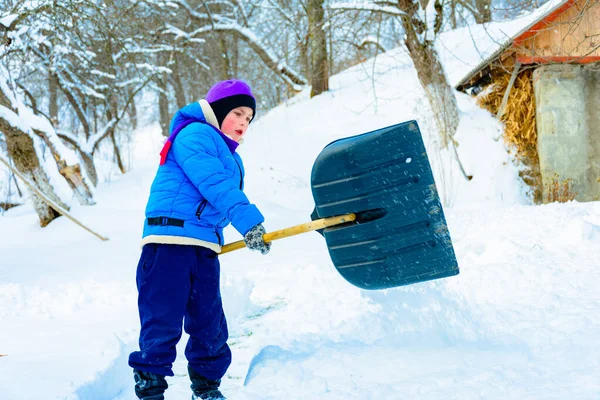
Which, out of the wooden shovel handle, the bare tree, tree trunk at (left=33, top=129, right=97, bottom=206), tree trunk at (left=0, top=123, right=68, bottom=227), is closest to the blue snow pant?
the wooden shovel handle

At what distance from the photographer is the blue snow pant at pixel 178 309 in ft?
6.78

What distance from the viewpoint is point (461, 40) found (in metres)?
11.5

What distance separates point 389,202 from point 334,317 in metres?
1.02

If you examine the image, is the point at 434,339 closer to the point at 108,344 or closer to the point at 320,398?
the point at 320,398

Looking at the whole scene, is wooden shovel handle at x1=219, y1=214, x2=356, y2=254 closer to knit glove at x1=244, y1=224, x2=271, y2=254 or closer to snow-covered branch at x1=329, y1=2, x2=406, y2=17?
knit glove at x1=244, y1=224, x2=271, y2=254

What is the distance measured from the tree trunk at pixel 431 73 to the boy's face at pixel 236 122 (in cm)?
566

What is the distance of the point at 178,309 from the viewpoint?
2.12 meters

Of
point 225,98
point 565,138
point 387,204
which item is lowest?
point 565,138

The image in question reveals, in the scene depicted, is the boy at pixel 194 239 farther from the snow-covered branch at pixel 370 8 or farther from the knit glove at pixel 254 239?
the snow-covered branch at pixel 370 8

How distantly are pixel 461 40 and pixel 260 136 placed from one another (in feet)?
15.2

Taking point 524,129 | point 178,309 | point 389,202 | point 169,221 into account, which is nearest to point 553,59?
point 524,129

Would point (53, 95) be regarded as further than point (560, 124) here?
Yes

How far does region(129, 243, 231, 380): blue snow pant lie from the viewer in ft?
6.78

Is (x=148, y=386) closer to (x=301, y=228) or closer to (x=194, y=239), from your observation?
(x=194, y=239)
